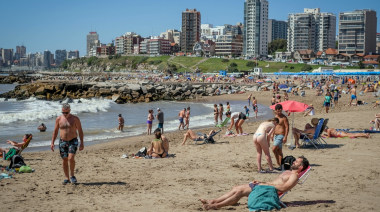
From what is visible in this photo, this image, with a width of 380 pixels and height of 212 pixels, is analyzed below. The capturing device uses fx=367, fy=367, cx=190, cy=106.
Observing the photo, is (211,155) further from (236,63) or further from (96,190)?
(236,63)

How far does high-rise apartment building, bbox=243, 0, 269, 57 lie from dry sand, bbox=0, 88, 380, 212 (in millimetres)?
126953

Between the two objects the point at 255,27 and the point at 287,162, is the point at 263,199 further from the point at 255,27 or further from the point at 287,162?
the point at 255,27

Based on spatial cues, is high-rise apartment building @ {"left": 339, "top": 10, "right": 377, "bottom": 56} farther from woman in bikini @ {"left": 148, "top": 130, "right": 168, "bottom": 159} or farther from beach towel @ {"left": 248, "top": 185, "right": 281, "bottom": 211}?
beach towel @ {"left": 248, "top": 185, "right": 281, "bottom": 211}

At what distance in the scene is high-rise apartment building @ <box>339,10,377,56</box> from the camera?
11750 cm

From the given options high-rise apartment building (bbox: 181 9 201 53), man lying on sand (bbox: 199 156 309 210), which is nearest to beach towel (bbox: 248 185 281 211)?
man lying on sand (bbox: 199 156 309 210)

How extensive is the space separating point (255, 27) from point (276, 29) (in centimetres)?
6400

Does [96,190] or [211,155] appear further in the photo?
[211,155]

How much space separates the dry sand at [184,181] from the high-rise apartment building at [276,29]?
7289 inches

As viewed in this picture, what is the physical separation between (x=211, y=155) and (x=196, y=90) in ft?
122

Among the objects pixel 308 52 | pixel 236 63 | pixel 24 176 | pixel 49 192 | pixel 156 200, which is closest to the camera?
pixel 156 200

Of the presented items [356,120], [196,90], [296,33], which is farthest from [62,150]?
[296,33]

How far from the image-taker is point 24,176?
808 cm

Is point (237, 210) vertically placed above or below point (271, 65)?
below

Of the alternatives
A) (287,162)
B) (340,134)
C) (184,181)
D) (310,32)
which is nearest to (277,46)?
(310,32)
